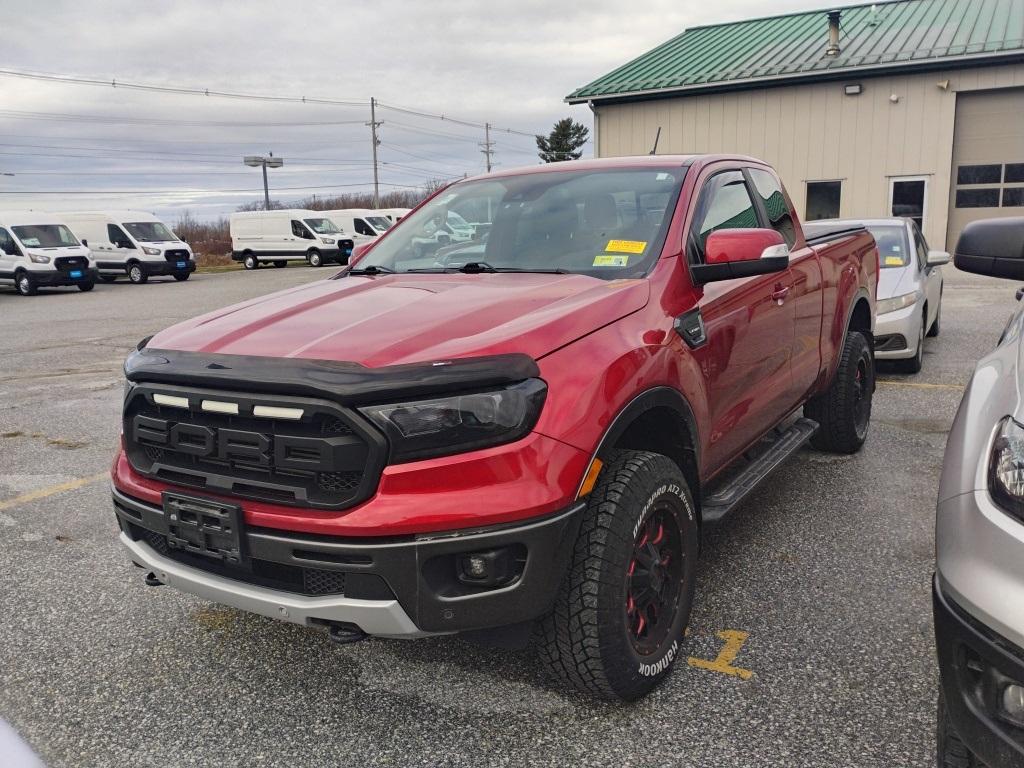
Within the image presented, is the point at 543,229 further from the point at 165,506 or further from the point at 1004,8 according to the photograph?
the point at 1004,8

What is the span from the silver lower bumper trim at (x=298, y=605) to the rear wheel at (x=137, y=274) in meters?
27.2

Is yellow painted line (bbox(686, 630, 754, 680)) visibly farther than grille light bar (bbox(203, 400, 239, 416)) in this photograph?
Yes

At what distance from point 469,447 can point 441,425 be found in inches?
3.8

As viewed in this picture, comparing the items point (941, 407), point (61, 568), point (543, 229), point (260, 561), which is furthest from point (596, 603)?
point (941, 407)

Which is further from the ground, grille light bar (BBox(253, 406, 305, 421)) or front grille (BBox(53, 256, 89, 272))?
grille light bar (BBox(253, 406, 305, 421))

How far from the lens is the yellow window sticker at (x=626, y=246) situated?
3.24 m

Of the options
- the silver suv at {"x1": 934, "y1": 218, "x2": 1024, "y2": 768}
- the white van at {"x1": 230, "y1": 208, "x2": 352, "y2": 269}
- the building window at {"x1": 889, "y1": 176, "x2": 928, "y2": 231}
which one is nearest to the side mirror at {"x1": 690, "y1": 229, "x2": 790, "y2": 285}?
the silver suv at {"x1": 934, "y1": 218, "x2": 1024, "y2": 768}

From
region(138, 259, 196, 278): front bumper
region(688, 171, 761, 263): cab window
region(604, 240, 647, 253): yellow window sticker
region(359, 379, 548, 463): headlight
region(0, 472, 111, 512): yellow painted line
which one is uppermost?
region(688, 171, 761, 263): cab window

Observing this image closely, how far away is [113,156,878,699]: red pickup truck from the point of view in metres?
2.26

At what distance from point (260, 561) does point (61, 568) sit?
203 cm

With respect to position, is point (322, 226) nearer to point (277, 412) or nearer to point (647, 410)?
point (647, 410)

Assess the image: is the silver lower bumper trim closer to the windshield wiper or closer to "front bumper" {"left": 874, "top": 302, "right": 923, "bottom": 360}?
the windshield wiper

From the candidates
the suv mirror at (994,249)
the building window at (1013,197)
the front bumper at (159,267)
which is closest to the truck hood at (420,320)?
the suv mirror at (994,249)

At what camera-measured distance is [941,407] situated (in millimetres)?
6688
